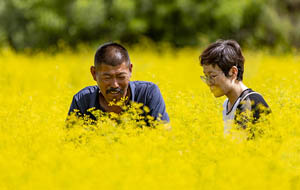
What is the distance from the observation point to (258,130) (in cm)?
364

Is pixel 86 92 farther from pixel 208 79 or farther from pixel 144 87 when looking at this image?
pixel 208 79

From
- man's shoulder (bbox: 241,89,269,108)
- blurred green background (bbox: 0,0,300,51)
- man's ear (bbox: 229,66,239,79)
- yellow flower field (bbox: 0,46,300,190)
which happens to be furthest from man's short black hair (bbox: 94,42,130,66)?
blurred green background (bbox: 0,0,300,51)

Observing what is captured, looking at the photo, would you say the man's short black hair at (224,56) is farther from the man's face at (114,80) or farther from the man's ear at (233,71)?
the man's face at (114,80)

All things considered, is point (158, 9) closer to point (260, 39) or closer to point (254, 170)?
point (260, 39)

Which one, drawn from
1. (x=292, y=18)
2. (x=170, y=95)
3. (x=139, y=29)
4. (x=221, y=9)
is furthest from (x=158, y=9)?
(x=170, y=95)

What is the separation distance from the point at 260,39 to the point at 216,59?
47.1ft

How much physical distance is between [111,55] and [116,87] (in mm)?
268

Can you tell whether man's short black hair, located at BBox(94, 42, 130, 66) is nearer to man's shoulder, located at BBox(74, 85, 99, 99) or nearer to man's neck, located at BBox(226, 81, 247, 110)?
man's shoulder, located at BBox(74, 85, 99, 99)

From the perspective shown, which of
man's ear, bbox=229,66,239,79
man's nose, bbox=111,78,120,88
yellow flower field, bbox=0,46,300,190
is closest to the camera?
yellow flower field, bbox=0,46,300,190

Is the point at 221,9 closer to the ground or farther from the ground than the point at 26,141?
farther from the ground

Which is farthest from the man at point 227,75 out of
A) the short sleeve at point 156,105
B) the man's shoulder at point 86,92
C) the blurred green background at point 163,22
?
the blurred green background at point 163,22

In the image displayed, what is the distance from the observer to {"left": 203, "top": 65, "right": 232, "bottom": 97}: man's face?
14.1ft

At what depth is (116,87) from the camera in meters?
4.23

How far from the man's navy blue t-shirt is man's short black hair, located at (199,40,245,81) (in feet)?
1.59
